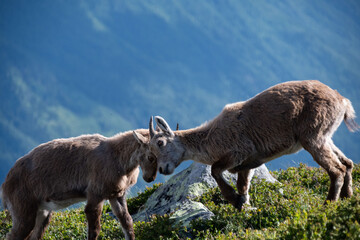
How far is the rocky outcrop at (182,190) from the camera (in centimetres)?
948

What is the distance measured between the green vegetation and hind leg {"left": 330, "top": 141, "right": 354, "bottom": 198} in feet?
0.57

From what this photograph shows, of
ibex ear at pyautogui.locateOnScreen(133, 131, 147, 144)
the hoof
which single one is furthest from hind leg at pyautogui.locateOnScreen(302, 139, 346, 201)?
ibex ear at pyautogui.locateOnScreen(133, 131, 147, 144)

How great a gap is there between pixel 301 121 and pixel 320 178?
8.86 ft

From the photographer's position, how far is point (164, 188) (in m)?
10.7

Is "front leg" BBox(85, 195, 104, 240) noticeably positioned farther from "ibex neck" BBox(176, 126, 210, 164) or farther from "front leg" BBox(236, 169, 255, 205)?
"front leg" BBox(236, 169, 255, 205)

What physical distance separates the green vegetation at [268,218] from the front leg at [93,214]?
0.86 m

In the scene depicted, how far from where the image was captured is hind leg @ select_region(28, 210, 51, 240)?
853cm

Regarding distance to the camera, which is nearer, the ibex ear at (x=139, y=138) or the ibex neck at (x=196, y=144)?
the ibex ear at (x=139, y=138)

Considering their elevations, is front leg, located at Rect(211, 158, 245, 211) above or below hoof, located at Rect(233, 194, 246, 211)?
above

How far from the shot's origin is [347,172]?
776 cm

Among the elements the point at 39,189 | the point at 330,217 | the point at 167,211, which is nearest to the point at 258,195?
the point at 167,211

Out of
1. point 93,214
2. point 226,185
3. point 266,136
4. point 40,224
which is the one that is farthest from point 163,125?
point 40,224

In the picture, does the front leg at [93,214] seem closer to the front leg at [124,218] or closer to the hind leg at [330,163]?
the front leg at [124,218]

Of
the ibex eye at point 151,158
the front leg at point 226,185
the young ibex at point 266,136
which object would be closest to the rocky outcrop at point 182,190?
the front leg at point 226,185
